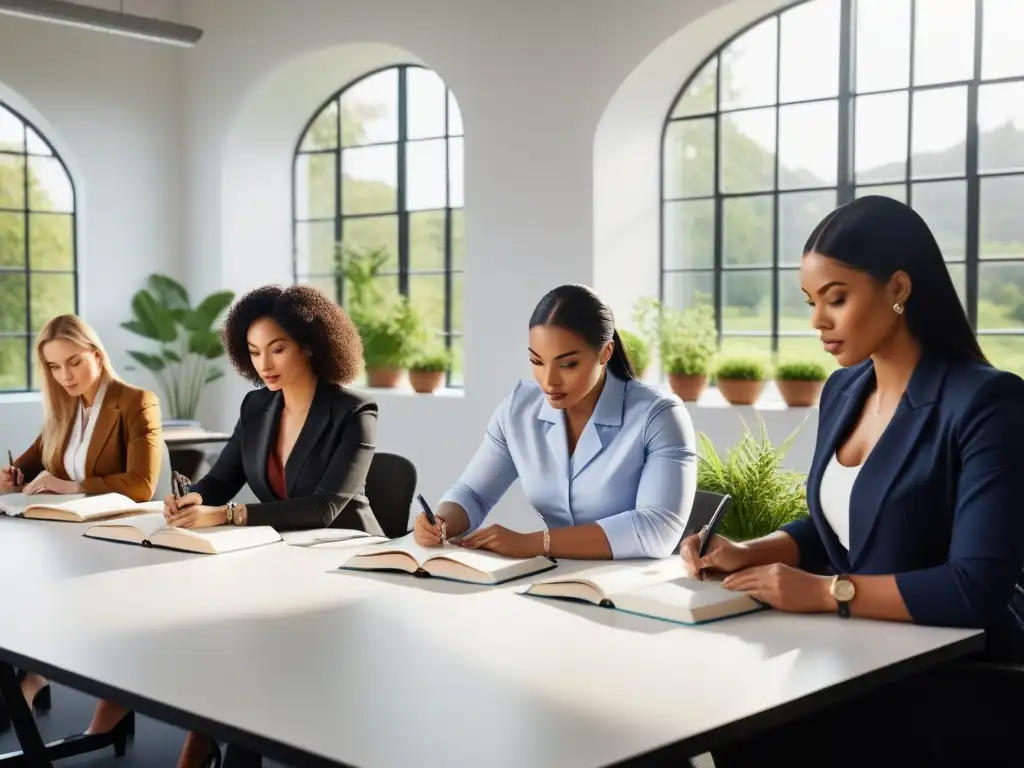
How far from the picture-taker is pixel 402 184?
7.87 m

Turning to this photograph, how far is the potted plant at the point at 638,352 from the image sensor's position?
20.1ft

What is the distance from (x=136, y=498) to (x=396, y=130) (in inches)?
171

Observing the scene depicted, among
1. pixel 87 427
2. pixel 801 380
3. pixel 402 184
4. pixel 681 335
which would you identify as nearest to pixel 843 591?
pixel 87 427

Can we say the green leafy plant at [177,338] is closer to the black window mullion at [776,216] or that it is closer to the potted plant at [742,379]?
the potted plant at [742,379]

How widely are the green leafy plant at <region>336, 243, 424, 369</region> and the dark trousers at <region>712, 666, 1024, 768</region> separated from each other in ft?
18.4

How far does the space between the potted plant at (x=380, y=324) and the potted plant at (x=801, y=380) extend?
8.25 ft

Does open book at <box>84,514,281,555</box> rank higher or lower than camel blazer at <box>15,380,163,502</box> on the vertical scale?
lower

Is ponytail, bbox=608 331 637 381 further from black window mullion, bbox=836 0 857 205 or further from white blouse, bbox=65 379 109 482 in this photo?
black window mullion, bbox=836 0 857 205

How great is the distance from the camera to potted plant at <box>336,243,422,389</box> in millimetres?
7504

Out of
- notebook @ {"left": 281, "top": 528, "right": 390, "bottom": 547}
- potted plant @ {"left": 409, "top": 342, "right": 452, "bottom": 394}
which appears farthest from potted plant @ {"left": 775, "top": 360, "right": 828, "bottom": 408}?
notebook @ {"left": 281, "top": 528, "right": 390, "bottom": 547}

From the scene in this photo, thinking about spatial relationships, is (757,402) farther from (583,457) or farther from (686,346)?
(583,457)

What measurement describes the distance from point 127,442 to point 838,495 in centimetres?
264

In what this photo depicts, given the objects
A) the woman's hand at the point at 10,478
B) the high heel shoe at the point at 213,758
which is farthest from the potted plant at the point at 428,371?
the high heel shoe at the point at 213,758

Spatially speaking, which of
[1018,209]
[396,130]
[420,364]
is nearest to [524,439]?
[1018,209]
